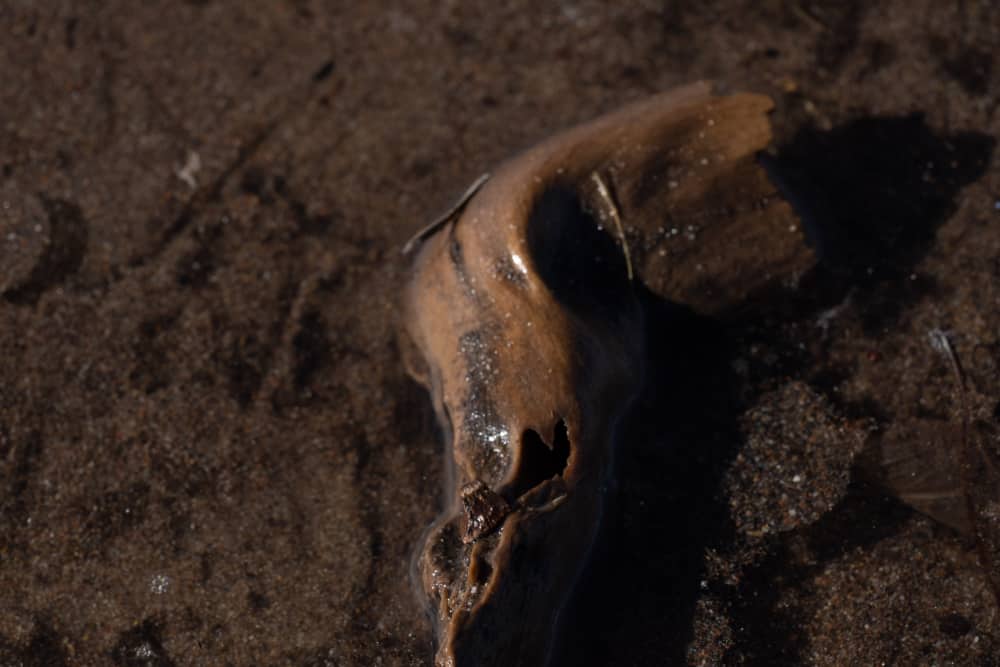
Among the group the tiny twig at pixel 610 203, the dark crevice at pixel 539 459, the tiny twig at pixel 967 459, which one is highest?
the tiny twig at pixel 610 203

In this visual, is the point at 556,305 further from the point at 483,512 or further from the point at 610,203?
the point at 483,512

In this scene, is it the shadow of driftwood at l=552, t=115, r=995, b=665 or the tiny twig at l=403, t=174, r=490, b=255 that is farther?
the tiny twig at l=403, t=174, r=490, b=255

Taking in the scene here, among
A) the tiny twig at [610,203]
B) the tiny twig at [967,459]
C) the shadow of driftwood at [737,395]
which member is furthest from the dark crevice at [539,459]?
the tiny twig at [967,459]

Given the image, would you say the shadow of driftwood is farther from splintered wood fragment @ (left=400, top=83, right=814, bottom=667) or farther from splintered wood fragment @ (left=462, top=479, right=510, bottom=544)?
splintered wood fragment @ (left=462, top=479, right=510, bottom=544)

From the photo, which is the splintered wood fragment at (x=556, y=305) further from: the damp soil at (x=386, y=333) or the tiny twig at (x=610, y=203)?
the damp soil at (x=386, y=333)

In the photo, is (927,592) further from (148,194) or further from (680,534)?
(148,194)

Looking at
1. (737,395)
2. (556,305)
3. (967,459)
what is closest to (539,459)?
(556,305)

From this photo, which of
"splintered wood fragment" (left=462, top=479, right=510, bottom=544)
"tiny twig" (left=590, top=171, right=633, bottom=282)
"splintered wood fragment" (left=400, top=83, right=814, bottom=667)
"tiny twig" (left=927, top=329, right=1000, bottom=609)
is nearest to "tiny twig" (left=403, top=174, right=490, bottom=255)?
"splintered wood fragment" (left=400, top=83, right=814, bottom=667)
